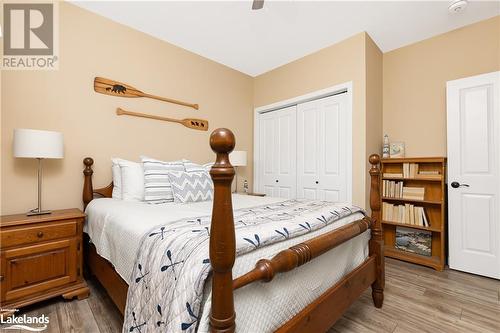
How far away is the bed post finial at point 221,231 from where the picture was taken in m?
0.68

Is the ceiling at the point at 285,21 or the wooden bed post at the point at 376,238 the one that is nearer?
the wooden bed post at the point at 376,238

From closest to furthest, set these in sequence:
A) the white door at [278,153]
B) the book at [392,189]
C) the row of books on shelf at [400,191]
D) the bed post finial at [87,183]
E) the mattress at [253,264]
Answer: the mattress at [253,264] → the bed post finial at [87,183] → the row of books on shelf at [400,191] → the book at [392,189] → the white door at [278,153]

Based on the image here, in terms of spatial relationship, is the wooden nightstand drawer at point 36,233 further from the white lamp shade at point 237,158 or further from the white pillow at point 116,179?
the white lamp shade at point 237,158

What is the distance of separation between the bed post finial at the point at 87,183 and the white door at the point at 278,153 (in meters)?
2.44

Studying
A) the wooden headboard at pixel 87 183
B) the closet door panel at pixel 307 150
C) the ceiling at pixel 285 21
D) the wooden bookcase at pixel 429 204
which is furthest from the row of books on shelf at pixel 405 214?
the wooden headboard at pixel 87 183

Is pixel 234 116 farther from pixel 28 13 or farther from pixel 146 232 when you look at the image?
pixel 146 232

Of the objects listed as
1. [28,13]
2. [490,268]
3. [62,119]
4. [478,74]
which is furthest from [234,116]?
[490,268]

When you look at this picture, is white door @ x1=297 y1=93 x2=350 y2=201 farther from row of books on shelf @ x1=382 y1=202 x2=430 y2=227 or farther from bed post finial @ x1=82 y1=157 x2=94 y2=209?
bed post finial @ x1=82 y1=157 x2=94 y2=209

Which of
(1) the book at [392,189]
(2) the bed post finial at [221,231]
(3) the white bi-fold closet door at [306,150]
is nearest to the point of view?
(2) the bed post finial at [221,231]

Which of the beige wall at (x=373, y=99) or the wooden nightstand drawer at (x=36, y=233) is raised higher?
the beige wall at (x=373, y=99)

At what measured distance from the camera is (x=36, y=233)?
165 centimetres

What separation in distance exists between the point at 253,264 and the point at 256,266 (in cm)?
7

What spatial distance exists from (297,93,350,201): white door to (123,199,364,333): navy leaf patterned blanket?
1849 millimetres

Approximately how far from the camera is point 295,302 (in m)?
1.09
